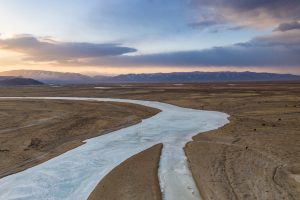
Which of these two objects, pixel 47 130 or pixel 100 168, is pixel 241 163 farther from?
pixel 47 130

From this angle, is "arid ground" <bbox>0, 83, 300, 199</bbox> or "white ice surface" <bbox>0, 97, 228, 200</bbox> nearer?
"arid ground" <bbox>0, 83, 300, 199</bbox>

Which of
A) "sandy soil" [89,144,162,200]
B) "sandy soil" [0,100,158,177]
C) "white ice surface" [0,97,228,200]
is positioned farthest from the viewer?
"sandy soil" [0,100,158,177]

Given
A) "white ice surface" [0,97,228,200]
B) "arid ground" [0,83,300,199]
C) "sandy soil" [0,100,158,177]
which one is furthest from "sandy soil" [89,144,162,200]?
"sandy soil" [0,100,158,177]

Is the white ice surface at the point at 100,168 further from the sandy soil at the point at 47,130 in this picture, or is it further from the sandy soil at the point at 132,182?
the sandy soil at the point at 47,130

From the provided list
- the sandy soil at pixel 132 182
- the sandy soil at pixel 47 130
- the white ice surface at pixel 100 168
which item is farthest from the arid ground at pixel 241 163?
the sandy soil at pixel 47 130

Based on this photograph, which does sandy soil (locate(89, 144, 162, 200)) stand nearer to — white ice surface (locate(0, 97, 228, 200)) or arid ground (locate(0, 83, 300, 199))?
arid ground (locate(0, 83, 300, 199))

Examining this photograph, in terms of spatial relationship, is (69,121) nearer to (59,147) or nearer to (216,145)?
(59,147)

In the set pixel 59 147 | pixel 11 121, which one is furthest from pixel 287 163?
pixel 11 121

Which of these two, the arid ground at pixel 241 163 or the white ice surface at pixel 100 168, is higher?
the arid ground at pixel 241 163
